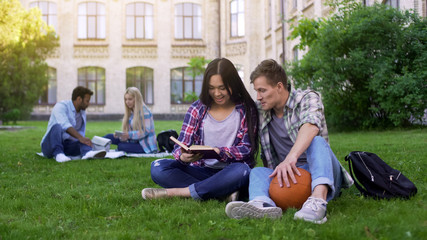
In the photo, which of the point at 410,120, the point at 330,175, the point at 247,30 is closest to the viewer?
the point at 330,175

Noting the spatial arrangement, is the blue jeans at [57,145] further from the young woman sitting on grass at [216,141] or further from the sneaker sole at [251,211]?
the sneaker sole at [251,211]

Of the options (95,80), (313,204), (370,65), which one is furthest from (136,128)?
(95,80)

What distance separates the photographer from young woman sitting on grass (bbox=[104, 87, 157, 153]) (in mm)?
9289

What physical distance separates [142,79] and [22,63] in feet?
40.6

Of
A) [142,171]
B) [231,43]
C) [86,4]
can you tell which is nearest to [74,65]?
[86,4]

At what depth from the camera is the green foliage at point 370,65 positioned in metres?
12.7

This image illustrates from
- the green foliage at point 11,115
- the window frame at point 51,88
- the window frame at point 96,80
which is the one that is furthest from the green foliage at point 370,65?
the window frame at point 51,88

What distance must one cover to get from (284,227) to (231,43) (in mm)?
31821

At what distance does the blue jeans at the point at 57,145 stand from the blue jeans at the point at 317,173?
17.9 ft

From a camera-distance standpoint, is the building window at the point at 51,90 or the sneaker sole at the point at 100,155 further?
Answer: the building window at the point at 51,90

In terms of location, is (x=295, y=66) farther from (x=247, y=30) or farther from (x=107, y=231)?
(x=247, y=30)

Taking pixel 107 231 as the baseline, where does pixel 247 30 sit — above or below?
above

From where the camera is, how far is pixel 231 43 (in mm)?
34562

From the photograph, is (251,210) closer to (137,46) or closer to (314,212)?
(314,212)
